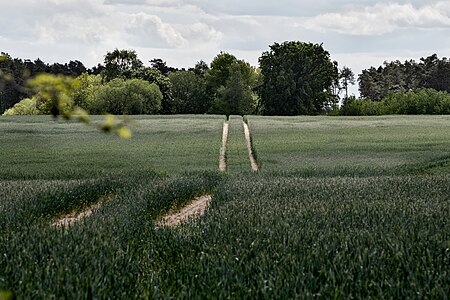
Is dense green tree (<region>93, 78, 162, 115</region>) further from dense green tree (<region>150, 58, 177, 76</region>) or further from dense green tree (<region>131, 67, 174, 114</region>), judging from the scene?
dense green tree (<region>150, 58, 177, 76</region>)

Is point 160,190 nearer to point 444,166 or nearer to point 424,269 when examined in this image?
point 424,269

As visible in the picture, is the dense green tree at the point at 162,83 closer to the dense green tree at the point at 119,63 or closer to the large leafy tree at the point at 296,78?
the dense green tree at the point at 119,63

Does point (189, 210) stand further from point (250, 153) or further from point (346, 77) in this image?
point (346, 77)

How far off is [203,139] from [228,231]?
2987 cm

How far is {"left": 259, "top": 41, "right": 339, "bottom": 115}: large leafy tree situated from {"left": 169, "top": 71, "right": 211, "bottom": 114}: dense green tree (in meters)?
12.5

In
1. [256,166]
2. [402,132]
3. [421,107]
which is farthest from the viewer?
[421,107]

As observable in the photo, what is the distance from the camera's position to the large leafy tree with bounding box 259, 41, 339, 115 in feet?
267

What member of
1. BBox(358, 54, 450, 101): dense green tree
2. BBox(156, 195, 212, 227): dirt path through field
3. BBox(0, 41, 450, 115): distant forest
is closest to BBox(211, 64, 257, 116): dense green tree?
BBox(0, 41, 450, 115): distant forest

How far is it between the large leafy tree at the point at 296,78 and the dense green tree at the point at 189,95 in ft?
40.9

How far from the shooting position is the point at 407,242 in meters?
7.59

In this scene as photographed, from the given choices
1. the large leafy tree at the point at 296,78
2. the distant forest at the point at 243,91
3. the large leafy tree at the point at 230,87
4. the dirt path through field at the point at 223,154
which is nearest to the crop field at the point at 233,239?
the dirt path through field at the point at 223,154

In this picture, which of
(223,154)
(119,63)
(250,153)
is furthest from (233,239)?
(119,63)

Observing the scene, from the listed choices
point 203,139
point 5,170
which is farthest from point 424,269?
point 203,139

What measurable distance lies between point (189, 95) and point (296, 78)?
62.0 feet
